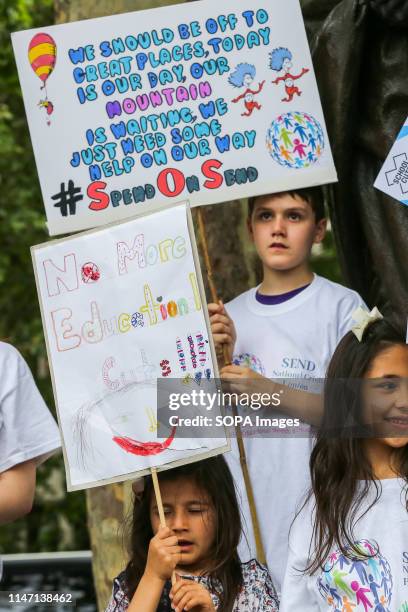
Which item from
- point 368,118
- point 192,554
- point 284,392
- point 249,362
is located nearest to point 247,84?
point 368,118

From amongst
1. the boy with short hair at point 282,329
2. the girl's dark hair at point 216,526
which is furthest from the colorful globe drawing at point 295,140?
the girl's dark hair at point 216,526

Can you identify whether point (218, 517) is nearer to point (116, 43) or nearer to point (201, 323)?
point (201, 323)

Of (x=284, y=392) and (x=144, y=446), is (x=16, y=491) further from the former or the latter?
(x=284, y=392)

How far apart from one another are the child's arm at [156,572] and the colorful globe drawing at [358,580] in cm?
Result: 42

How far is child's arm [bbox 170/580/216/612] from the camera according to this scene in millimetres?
3523

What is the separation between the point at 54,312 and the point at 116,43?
3.25ft

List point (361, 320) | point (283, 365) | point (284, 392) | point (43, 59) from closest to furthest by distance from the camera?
1. point (361, 320)
2. point (284, 392)
3. point (283, 365)
4. point (43, 59)

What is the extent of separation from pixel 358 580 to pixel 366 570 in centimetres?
3

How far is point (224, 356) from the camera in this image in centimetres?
416

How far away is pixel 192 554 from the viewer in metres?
3.75

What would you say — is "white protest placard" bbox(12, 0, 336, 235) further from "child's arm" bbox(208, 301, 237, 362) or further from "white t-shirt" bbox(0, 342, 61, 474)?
"white t-shirt" bbox(0, 342, 61, 474)

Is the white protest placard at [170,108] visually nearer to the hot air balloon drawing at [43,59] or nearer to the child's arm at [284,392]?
the hot air balloon drawing at [43,59]

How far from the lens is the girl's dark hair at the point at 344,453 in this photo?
352cm

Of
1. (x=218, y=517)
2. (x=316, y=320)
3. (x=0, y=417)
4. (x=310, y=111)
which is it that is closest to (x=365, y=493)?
(x=218, y=517)
